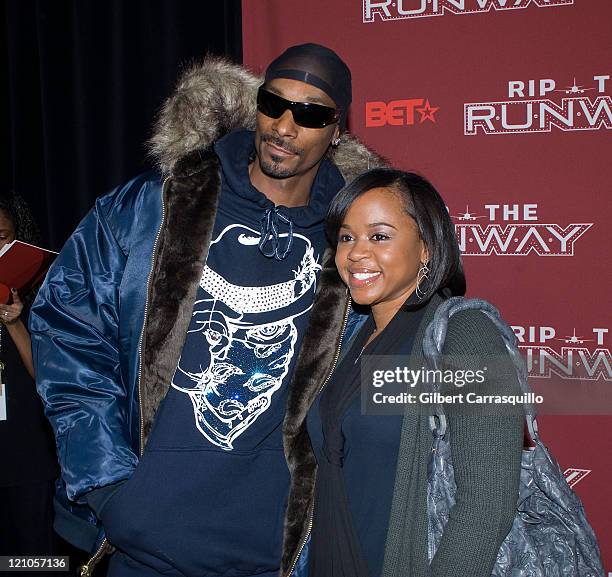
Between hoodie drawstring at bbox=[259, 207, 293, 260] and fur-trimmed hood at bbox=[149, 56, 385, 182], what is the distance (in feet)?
0.99

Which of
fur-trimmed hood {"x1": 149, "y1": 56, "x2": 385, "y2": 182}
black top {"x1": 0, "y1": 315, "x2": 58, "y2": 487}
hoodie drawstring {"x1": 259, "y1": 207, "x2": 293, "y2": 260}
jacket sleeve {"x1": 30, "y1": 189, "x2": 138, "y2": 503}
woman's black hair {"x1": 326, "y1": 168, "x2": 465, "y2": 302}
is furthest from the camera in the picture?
black top {"x1": 0, "y1": 315, "x2": 58, "y2": 487}

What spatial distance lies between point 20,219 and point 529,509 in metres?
2.43

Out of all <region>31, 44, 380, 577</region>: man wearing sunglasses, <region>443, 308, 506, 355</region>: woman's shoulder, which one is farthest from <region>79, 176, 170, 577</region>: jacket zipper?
<region>443, 308, 506, 355</region>: woman's shoulder

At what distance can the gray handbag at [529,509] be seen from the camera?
1523 millimetres

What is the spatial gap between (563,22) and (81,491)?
2.33 metres

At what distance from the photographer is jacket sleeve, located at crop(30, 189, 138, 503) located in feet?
6.19

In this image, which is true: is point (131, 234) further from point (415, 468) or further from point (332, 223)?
point (415, 468)

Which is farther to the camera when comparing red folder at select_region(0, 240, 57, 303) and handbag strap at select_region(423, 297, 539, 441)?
red folder at select_region(0, 240, 57, 303)

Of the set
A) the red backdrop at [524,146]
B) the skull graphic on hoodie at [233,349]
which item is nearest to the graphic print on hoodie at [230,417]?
the skull graphic on hoodie at [233,349]

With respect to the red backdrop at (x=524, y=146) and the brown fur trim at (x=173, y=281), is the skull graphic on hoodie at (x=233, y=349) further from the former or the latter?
the red backdrop at (x=524, y=146)

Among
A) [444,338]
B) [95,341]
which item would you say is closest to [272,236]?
[95,341]

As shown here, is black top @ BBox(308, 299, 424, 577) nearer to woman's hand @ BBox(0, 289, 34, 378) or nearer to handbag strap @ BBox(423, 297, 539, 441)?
handbag strap @ BBox(423, 297, 539, 441)

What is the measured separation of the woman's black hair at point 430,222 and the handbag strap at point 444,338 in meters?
0.13

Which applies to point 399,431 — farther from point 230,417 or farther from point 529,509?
point 230,417
